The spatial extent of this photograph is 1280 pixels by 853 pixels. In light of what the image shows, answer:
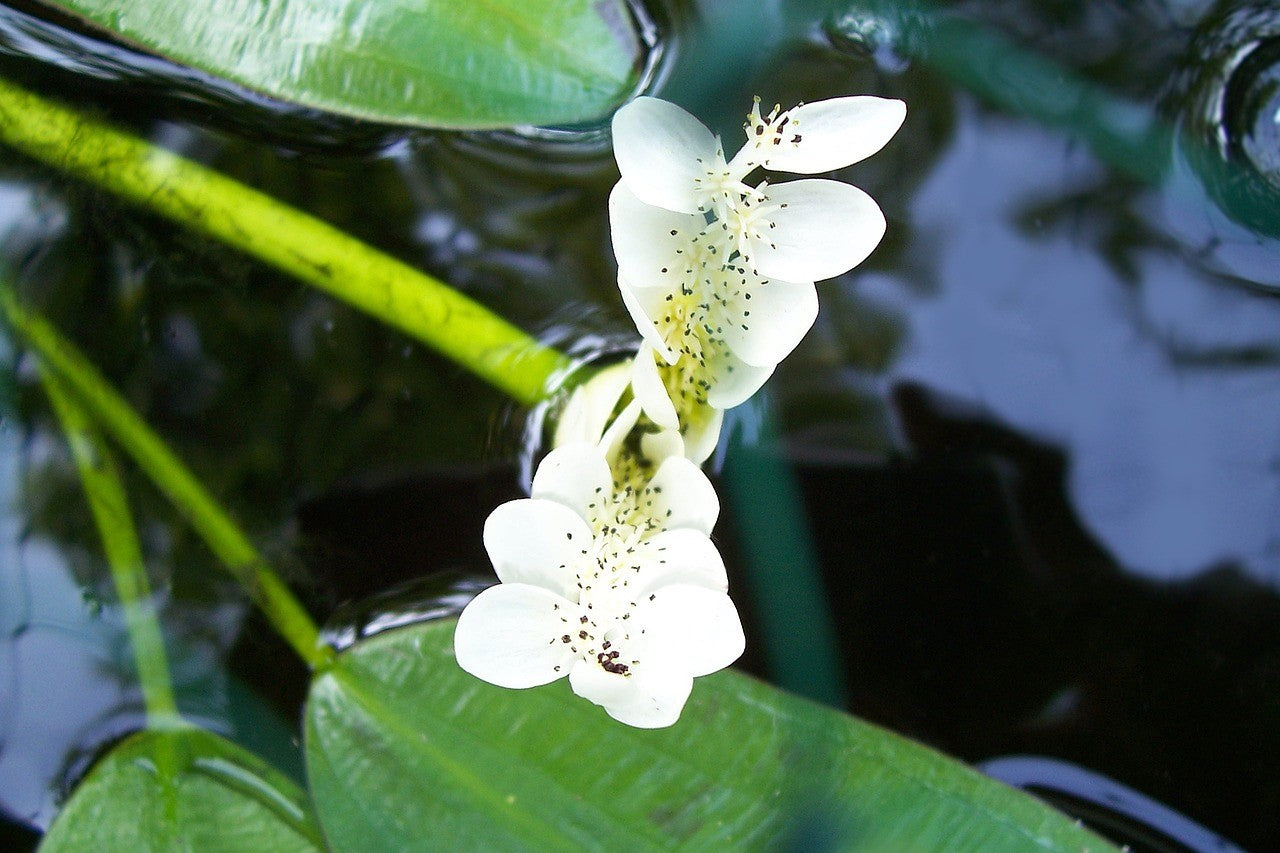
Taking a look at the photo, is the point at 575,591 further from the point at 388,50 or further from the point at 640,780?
the point at 388,50

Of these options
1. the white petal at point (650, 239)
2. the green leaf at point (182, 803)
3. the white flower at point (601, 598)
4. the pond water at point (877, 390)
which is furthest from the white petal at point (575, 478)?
the green leaf at point (182, 803)

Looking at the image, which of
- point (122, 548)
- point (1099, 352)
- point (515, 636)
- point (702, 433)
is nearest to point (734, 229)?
point (702, 433)

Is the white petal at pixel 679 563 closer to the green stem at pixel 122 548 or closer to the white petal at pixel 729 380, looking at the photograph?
the white petal at pixel 729 380

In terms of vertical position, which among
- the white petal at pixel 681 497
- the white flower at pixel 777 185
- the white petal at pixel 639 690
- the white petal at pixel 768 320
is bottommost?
the white petal at pixel 639 690

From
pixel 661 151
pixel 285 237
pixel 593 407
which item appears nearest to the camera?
pixel 661 151

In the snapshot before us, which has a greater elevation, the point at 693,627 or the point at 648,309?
the point at 648,309

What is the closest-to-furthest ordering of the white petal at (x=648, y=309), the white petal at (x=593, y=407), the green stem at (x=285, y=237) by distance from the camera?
the white petal at (x=648, y=309), the white petal at (x=593, y=407), the green stem at (x=285, y=237)

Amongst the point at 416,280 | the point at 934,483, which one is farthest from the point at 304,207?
the point at 934,483
